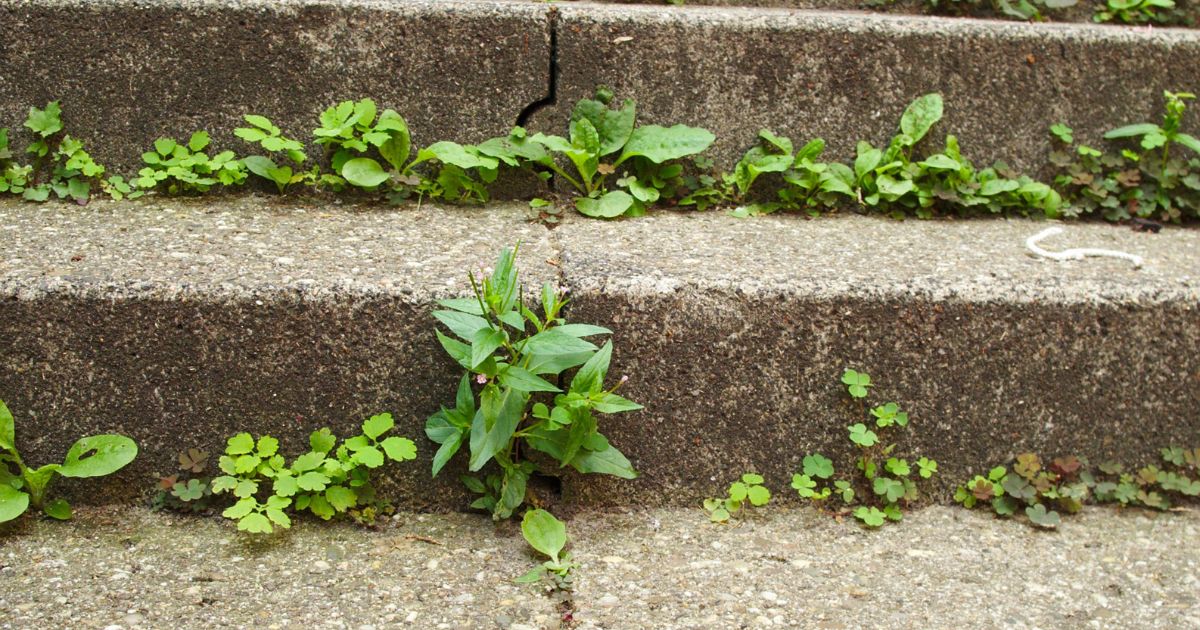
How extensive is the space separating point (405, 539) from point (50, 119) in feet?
3.78

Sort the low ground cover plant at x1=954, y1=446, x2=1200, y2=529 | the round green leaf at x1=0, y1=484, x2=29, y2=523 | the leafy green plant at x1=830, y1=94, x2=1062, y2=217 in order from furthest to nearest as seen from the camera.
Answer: the leafy green plant at x1=830, y1=94, x2=1062, y2=217 < the low ground cover plant at x1=954, y1=446, x2=1200, y2=529 < the round green leaf at x1=0, y1=484, x2=29, y2=523

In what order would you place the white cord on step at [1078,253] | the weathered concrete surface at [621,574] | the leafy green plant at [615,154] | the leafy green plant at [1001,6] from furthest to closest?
the leafy green plant at [1001,6]
the leafy green plant at [615,154]
the white cord on step at [1078,253]
the weathered concrete surface at [621,574]

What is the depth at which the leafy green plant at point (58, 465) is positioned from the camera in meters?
1.51

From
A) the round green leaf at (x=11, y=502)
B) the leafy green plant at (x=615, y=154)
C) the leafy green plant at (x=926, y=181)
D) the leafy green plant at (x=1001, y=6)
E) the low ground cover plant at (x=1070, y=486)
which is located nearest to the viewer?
the round green leaf at (x=11, y=502)

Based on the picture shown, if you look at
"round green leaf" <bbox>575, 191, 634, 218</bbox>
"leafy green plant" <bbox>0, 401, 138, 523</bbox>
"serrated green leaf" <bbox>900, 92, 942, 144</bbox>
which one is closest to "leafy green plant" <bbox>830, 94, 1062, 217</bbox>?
"serrated green leaf" <bbox>900, 92, 942, 144</bbox>

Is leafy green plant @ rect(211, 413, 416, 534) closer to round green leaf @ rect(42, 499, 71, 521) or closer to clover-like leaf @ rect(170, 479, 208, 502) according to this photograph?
clover-like leaf @ rect(170, 479, 208, 502)

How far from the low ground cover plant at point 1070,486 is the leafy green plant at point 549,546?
711 mm

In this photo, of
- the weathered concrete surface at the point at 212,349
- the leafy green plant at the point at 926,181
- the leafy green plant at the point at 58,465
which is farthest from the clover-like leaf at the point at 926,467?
the leafy green plant at the point at 58,465

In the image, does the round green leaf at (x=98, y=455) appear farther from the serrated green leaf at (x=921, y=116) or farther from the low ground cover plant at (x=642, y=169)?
the serrated green leaf at (x=921, y=116)

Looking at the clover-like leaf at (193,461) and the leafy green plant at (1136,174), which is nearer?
the clover-like leaf at (193,461)

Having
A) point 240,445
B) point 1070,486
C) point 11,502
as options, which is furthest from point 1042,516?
point 11,502

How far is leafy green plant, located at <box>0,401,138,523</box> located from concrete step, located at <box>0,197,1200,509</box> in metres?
0.03

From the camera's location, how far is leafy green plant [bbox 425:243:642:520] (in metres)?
1.43

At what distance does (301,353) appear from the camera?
1.55 meters
